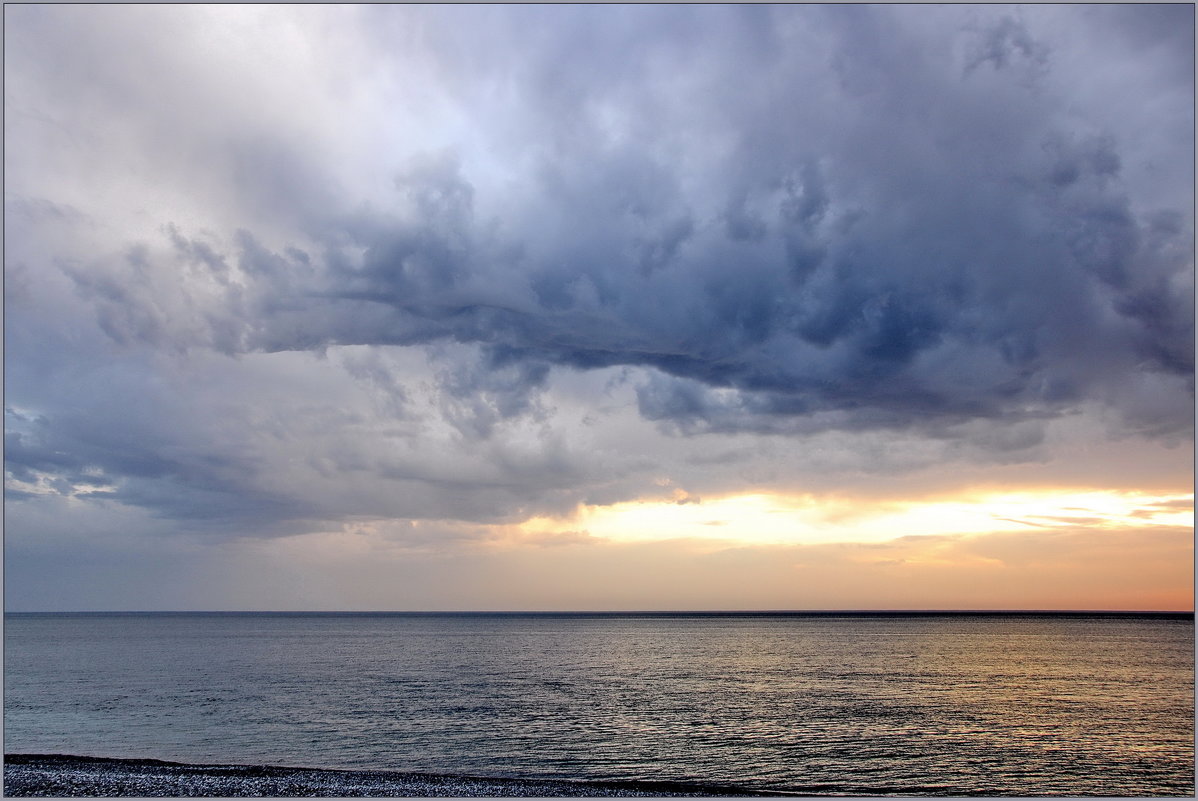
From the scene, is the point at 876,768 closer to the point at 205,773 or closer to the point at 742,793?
the point at 742,793

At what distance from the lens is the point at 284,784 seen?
3872 centimetres

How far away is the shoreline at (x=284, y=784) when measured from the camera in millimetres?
37531

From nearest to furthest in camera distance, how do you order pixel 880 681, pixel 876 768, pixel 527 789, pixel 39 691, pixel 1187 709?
pixel 527 789, pixel 876 768, pixel 1187 709, pixel 39 691, pixel 880 681

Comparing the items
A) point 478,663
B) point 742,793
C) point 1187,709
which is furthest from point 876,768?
point 478,663

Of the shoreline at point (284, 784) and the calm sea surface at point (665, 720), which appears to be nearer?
the shoreline at point (284, 784)

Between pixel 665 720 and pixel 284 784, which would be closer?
→ pixel 284 784

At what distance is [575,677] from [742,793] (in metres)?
56.6

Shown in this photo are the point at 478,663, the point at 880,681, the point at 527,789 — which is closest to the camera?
the point at 527,789

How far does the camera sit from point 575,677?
305 ft

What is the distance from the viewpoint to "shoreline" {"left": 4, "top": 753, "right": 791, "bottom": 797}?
3753 centimetres

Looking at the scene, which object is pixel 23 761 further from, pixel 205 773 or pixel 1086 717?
pixel 1086 717

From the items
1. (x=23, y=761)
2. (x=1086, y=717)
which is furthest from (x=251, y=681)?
(x=1086, y=717)

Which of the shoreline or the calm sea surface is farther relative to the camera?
the calm sea surface

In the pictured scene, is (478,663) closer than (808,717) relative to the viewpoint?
No
